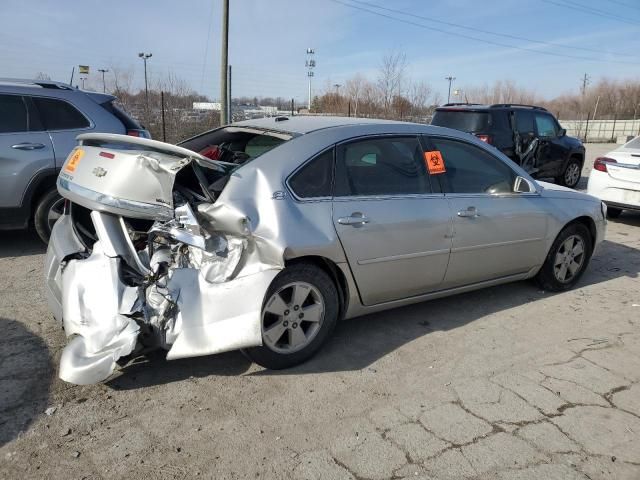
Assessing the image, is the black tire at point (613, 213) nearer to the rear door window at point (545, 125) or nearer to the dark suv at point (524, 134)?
the dark suv at point (524, 134)

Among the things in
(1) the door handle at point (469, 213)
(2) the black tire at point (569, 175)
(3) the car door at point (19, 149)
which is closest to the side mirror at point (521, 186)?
(1) the door handle at point (469, 213)

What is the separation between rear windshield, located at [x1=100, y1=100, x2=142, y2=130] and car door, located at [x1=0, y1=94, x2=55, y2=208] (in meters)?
0.80

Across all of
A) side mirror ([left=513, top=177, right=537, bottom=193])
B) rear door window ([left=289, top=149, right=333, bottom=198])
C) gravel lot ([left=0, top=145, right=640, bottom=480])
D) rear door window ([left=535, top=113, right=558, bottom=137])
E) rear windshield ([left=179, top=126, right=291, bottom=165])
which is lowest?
gravel lot ([left=0, top=145, right=640, bottom=480])

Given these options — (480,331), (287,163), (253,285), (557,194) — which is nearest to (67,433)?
(253,285)

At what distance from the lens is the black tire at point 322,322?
3.20 metres

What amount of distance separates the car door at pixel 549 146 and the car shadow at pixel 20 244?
9.06 meters

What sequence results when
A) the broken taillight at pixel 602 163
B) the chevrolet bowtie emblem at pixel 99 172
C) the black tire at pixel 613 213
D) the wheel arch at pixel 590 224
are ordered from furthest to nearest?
1. the black tire at pixel 613 213
2. the broken taillight at pixel 602 163
3. the wheel arch at pixel 590 224
4. the chevrolet bowtie emblem at pixel 99 172

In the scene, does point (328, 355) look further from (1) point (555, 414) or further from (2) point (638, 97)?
(2) point (638, 97)

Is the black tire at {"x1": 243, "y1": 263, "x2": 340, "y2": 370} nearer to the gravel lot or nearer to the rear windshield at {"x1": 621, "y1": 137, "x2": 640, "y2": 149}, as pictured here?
the gravel lot

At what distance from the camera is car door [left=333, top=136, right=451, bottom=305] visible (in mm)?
3496

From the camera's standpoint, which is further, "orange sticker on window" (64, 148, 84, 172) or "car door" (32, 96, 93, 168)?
"car door" (32, 96, 93, 168)

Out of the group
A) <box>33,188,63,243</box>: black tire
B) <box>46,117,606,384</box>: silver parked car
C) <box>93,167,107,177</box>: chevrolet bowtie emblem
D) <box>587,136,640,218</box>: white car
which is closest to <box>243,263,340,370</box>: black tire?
<box>46,117,606,384</box>: silver parked car

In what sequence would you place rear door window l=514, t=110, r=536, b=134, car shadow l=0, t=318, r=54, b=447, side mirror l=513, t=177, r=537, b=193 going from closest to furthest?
car shadow l=0, t=318, r=54, b=447 → side mirror l=513, t=177, r=537, b=193 → rear door window l=514, t=110, r=536, b=134

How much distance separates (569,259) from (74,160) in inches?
176
